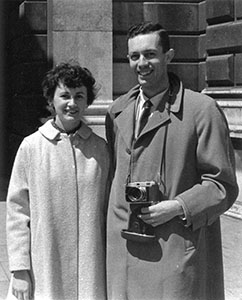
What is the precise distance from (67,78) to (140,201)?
0.73 m

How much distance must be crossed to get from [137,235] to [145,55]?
2.46 feet

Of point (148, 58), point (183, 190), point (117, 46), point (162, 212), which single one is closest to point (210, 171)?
point (183, 190)

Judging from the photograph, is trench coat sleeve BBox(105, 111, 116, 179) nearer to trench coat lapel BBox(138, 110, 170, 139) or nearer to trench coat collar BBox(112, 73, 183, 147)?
trench coat collar BBox(112, 73, 183, 147)

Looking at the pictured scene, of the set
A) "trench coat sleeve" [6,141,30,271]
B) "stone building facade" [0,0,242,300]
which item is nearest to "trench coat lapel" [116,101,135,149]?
"trench coat sleeve" [6,141,30,271]

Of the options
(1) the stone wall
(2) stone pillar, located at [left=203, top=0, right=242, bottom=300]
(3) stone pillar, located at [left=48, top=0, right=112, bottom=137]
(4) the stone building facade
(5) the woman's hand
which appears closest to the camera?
(5) the woman's hand

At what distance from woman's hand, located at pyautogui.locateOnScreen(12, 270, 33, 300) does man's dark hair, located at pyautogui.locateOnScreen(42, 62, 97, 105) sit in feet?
2.70

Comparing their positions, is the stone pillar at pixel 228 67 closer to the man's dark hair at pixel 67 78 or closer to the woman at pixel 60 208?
the woman at pixel 60 208

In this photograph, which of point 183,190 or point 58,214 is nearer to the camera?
point 183,190

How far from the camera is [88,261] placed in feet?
9.77

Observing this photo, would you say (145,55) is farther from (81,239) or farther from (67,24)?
(67,24)

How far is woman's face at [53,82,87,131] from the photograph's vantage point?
2.94 metres

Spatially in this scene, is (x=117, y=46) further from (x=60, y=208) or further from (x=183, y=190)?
(x=183, y=190)

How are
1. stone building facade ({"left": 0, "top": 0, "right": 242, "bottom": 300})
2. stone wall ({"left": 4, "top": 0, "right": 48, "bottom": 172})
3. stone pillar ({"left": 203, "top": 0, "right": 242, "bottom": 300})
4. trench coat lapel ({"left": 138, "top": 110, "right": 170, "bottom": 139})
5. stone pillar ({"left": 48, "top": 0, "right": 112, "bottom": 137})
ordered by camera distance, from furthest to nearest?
stone wall ({"left": 4, "top": 0, "right": 48, "bottom": 172}) → stone pillar ({"left": 48, "top": 0, "right": 112, "bottom": 137}) → stone building facade ({"left": 0, "top": 0, "right": 242, "bottom": 300}) → stone pillar ({"left": 203, "top": 0, "right": 242, "bottom": 300}) → trench coat lapel ({"left": 138, "top": 110, "right": 170, "bottom": 139})

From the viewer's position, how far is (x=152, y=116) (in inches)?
108
